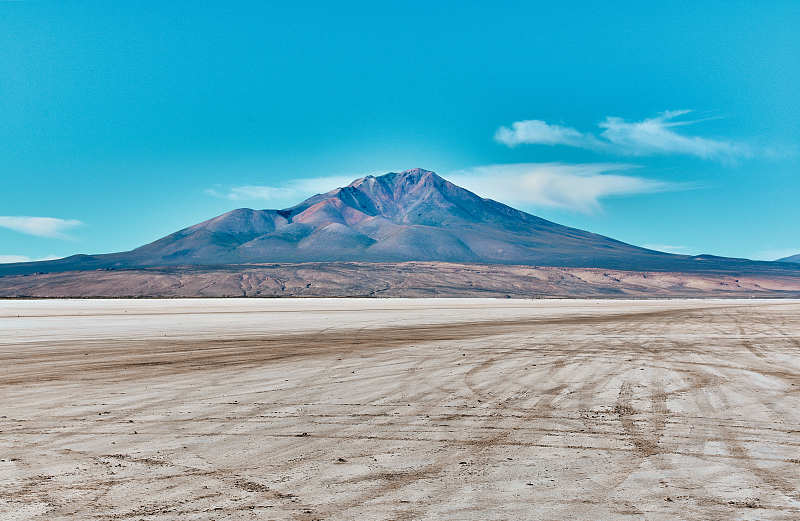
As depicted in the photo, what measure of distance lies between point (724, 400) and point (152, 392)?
10.4 meters

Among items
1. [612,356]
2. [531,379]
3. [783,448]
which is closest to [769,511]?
[783,448]

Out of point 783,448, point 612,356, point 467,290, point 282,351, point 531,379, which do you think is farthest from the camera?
point 467,290

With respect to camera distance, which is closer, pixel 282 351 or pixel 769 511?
pixel 769 511

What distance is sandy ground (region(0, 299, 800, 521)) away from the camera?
20.3ft

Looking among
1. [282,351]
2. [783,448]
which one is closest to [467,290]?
[282,351]

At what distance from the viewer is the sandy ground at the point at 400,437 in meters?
6.18

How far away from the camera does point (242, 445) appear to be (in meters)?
8.33

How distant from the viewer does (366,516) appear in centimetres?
579

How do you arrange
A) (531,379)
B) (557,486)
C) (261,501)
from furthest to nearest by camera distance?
(531,379) → (557,486) → (261,501)

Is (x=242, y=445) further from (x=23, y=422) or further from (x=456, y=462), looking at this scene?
(x=23, y=422)

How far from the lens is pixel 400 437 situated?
347 inches

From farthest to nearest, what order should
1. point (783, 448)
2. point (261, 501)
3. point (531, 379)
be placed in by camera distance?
point (531, 379)
point (783, 448)
point (261, 501)

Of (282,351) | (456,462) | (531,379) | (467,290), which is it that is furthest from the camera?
(467,290)

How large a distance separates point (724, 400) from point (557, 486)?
6467 mm
